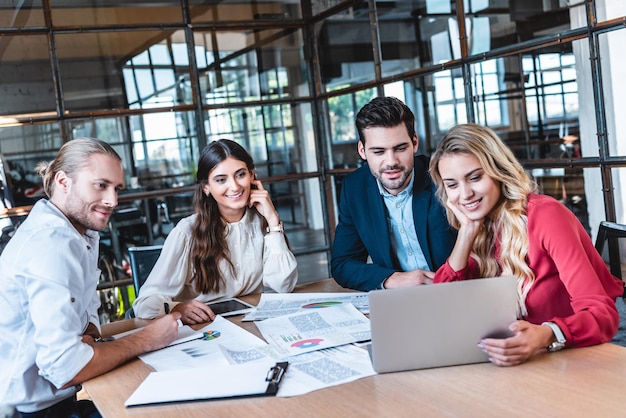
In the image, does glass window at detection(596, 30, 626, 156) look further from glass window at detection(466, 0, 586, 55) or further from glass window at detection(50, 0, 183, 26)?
glass window at detection(50, 0, 183, 26)

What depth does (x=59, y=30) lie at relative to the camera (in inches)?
149

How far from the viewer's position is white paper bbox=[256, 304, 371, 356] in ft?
5.74

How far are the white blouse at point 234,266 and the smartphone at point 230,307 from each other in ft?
0.51

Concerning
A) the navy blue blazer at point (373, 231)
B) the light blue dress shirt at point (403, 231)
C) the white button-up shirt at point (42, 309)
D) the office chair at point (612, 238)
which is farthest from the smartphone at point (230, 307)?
the office chair at point (612, 238)

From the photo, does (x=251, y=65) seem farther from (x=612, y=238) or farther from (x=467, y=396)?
(x=467, y=396)

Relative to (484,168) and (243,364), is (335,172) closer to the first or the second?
(484,168)

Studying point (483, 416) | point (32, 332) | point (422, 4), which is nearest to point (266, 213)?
point (32, 332)

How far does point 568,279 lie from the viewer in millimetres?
1688

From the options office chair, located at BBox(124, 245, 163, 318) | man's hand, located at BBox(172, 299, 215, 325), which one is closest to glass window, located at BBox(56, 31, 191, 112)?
office chair, located at BBox(124, 245, 163, 318)

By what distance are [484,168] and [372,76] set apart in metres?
2.17

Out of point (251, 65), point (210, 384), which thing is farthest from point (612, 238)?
point (251, 65)

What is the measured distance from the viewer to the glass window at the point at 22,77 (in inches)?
145

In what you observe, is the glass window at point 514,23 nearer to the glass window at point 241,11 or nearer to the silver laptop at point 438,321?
A: the glass window at point 241,11

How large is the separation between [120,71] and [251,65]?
2.57ft
